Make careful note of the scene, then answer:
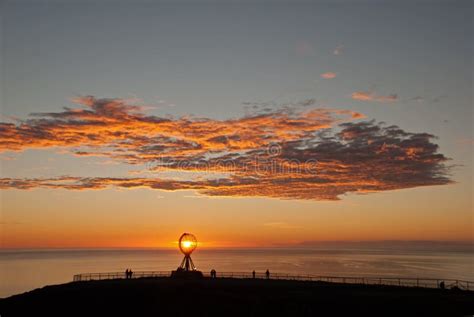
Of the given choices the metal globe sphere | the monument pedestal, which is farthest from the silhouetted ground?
the metal globe sphere

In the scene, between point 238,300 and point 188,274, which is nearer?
point 238,300

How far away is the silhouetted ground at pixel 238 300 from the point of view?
44.3 metres

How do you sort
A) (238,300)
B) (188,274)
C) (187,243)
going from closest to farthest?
(238,300), (188,274), (187,243)

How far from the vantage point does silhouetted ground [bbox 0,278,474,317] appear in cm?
4434

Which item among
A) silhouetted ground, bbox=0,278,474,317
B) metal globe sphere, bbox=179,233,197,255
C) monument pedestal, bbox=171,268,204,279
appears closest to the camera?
silhouetted ground, bbox=0,278,474,317

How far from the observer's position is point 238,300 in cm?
4778

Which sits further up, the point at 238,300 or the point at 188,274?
the point at 188,274

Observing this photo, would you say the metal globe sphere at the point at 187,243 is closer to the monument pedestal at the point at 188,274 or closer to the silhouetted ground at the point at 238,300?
the monument pedestal at the point at 188,274

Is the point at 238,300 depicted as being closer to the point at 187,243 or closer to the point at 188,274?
the point at 188,274

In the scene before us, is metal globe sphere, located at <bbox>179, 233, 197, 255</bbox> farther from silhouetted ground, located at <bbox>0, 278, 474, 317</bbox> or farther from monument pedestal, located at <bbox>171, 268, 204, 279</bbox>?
silhouetted ground, located at <bbox>0, 278, 474, 317</bbox>

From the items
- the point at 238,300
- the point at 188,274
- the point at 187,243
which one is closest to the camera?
the point at 238,300

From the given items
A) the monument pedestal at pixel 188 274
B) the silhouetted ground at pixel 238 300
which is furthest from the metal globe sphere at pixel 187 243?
the silhouetted ground at pixel 238 300

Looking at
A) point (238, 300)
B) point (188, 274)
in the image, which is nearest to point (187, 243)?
point (188, 274)

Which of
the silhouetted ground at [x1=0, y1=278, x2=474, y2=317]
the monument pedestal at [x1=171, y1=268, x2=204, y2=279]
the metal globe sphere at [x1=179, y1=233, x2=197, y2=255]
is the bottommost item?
the silhouetted ground at [x1=0, y1=278, x2=474, y2=317]
